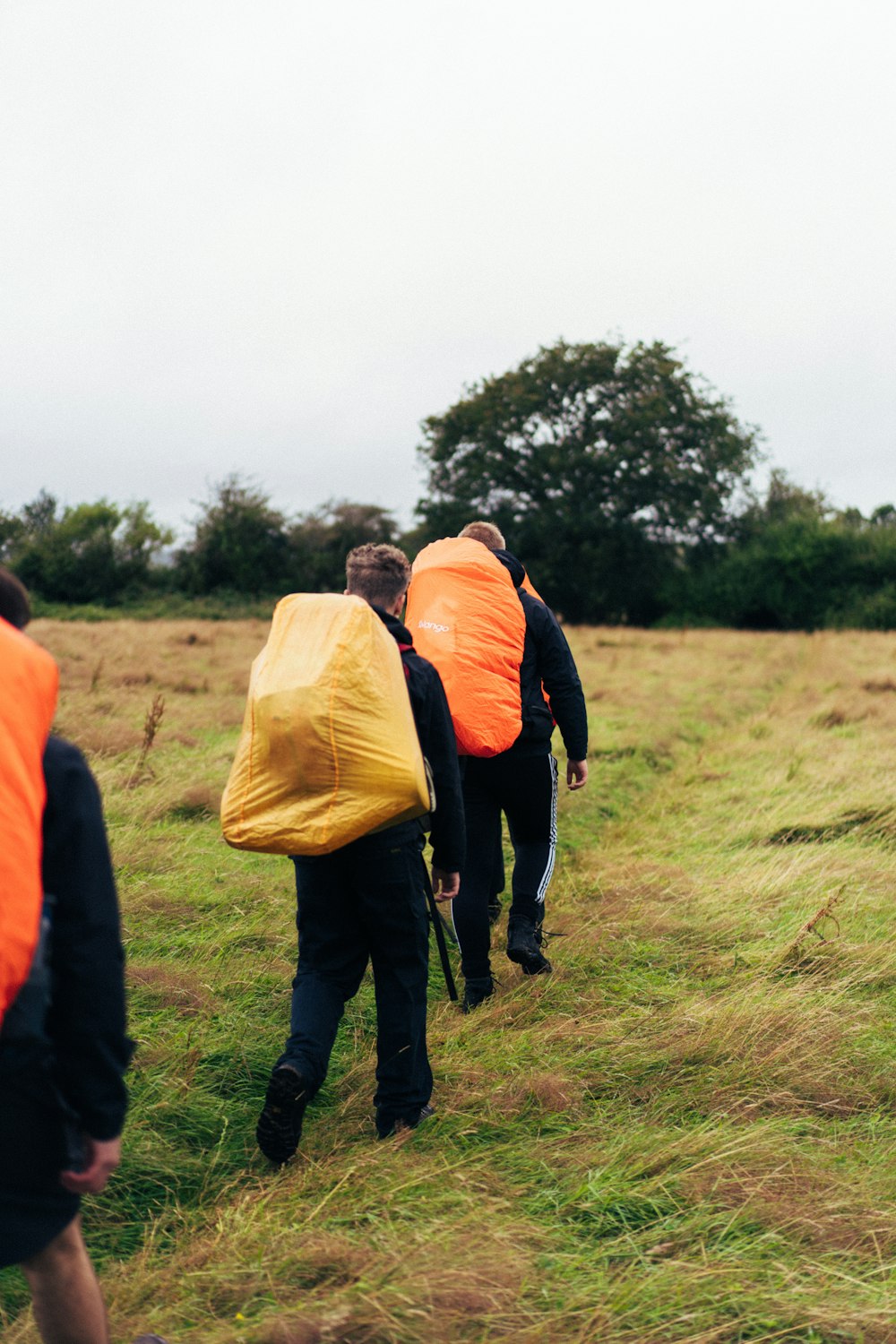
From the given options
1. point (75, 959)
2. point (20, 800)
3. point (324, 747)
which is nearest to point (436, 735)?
point (324, 747)

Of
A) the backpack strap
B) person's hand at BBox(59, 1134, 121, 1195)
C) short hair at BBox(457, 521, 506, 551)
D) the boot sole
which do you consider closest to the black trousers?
the backpack strap

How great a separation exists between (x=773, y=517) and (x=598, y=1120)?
43.8m

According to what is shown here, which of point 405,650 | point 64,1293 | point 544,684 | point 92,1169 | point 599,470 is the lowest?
point 64,1293

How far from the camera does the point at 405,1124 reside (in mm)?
3424

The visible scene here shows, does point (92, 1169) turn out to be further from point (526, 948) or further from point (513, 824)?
point (513, 824)

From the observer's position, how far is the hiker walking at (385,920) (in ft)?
11.2

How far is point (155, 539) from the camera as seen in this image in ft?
125

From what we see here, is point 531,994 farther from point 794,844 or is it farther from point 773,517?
point 773,517

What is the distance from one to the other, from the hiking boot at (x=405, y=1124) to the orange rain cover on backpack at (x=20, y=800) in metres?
1.92

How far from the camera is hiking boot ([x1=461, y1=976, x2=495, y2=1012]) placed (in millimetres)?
4578

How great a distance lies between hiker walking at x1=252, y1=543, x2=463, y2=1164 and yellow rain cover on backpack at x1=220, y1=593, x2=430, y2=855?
194 mm

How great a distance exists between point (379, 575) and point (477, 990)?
2044mm

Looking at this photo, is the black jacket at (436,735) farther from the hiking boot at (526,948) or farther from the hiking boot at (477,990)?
the hiking boot at (526,948)

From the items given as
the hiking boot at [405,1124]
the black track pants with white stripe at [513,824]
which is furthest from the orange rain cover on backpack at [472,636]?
the hiking boot at [405,1124]
